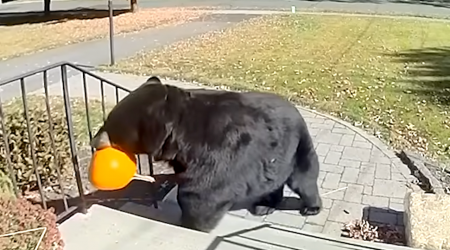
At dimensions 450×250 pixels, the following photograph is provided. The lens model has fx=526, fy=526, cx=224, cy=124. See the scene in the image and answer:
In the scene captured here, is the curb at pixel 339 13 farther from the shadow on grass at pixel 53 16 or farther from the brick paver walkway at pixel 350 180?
the brick paver walkway at pixel 350 180

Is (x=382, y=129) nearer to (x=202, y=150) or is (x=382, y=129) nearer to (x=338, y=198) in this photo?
(x=338, y=198)

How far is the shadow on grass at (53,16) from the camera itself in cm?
1697

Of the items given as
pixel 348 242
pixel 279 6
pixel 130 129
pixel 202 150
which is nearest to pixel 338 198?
pixel 348 242

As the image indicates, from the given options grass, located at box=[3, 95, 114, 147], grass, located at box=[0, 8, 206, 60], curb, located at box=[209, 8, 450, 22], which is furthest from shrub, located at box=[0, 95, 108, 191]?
curb, located at box=[209, 8, 450, 22]

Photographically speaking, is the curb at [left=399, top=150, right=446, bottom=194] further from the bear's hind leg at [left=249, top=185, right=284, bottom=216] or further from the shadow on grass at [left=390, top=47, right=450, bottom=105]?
the shadow on grass at [left=390, top=47, right=450, bottom=105]

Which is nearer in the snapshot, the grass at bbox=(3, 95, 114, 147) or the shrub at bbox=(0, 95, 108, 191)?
the shrub at bbox=(0, 95, 108, 191)

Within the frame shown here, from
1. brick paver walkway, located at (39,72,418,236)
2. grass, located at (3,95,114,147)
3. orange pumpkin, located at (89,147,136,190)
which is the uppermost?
orange pumpkin, located at (89,147,136,190)

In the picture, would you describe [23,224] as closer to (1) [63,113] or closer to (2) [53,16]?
(1) [63,113]

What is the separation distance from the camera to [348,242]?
3.14m

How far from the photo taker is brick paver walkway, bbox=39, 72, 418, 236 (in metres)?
3.95

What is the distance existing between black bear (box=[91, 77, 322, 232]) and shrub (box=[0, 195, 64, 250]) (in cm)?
56

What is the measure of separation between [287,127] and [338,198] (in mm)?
1106

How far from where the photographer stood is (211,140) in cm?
317

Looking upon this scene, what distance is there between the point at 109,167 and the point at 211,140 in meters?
0.63
